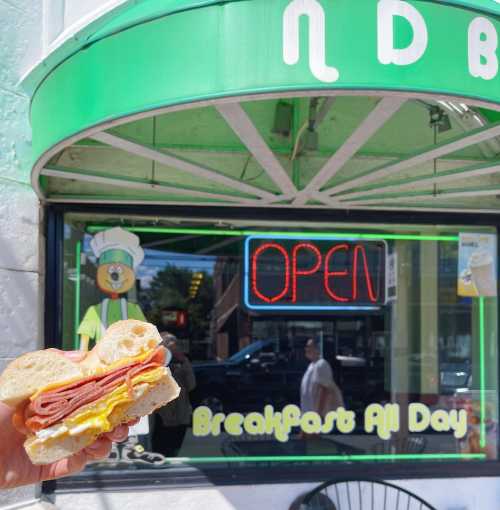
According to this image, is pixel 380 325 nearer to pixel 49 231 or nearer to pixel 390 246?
pixel 390 246

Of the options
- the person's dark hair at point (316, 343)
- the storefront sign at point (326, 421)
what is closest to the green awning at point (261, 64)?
→ the person's dark hair at point (316, 343)

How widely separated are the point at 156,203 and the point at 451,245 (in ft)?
8.10

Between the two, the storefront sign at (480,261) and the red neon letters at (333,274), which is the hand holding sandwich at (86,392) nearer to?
the red neon letters at (333,274)

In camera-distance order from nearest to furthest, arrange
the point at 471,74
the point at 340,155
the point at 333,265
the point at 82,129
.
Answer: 1. the point at 471,74
2. the point at 82,129
3. the point at 340,155
4. the point at 333,265

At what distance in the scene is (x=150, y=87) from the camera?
2.77 m

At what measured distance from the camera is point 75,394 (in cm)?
194

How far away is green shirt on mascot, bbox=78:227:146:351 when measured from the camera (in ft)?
15.8

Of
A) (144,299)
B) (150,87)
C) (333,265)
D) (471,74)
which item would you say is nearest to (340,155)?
(471,74)

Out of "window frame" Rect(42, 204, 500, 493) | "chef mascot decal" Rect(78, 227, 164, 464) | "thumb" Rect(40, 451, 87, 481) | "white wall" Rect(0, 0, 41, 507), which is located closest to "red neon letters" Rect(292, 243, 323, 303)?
"window frame" Rect(42, 204, 500, 493)

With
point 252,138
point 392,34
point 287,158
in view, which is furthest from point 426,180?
point 392,34

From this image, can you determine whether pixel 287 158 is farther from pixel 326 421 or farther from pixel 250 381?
pixel 326 421

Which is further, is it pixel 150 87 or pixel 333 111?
pixel 333 111

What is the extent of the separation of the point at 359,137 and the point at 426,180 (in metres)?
0.91

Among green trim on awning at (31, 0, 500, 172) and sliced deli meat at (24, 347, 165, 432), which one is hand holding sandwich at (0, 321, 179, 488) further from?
green trim on awning at (31, 0, 500, 172)
